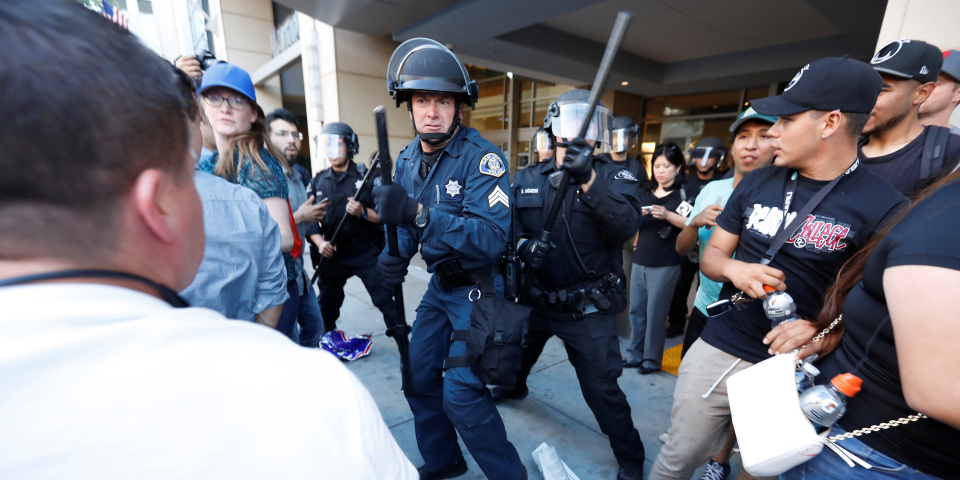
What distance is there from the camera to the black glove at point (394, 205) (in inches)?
64.1

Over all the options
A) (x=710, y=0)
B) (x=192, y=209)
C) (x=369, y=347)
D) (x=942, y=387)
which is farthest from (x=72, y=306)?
(x=710, y=0)

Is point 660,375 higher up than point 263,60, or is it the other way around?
point 263,60

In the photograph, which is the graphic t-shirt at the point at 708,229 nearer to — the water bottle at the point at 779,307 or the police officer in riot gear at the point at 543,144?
the water bottle at the point at 779,307

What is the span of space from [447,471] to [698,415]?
1.38m

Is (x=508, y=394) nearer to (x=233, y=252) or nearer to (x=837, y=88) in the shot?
(x=233, y=252)

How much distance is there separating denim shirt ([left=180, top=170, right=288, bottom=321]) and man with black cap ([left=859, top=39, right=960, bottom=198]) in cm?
274

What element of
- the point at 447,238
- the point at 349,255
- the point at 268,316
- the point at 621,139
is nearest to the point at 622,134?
the point at 621,139

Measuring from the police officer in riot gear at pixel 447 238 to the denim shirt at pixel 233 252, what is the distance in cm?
47

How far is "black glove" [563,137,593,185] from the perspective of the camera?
1863 millimetres

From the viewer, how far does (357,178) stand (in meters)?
3.91

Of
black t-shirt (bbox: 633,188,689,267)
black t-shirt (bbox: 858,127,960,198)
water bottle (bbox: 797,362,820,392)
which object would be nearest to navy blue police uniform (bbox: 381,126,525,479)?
water bottle (bbox: 797,362,820,392)

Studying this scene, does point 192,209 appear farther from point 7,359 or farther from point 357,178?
point 357,178

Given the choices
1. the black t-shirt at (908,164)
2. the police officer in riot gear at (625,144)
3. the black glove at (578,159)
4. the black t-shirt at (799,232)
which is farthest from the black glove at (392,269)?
the police officer in riot gear at (625,144)

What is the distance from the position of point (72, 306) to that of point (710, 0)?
684 cm
